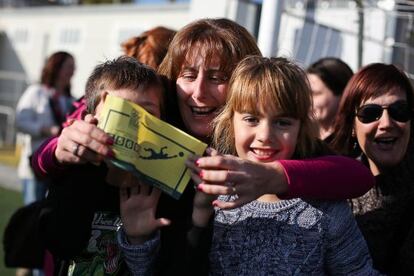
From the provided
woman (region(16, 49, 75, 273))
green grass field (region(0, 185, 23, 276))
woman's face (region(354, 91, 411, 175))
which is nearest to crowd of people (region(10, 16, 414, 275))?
woman's face (region(354, 91, 411, 175))

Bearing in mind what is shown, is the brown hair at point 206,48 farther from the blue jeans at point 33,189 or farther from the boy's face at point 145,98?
the blue jeans at point 33,189

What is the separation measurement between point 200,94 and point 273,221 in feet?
1.73

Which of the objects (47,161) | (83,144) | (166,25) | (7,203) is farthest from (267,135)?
(166,25)

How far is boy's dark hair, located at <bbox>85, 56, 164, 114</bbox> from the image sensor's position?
1.82 m

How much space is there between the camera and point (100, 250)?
6.18 ft

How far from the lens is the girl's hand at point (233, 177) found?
1.52m

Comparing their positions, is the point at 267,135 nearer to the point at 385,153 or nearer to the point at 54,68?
the point at 385,153

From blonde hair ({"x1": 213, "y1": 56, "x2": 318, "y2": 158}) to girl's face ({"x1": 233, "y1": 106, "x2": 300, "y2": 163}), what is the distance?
0.02 meters

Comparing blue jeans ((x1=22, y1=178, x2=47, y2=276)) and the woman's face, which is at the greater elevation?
the woman's face

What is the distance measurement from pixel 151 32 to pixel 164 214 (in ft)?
4.72

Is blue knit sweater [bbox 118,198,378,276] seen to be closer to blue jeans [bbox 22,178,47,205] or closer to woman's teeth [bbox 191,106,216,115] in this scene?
woman's teeth [bbox 191,106,216,115]

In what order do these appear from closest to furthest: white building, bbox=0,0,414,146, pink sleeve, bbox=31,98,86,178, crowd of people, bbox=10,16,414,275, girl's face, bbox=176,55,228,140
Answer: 1. crowd of people, bbox=10,16,414,275
2. pink sleeve, bbox=31,98,86,178
3. girl's face, bbox=176,55,228,140
4. white building, bbox=0,0,414,146

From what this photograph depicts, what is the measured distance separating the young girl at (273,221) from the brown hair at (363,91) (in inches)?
23.6

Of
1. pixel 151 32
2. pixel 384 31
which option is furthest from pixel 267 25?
pixel 384 31
